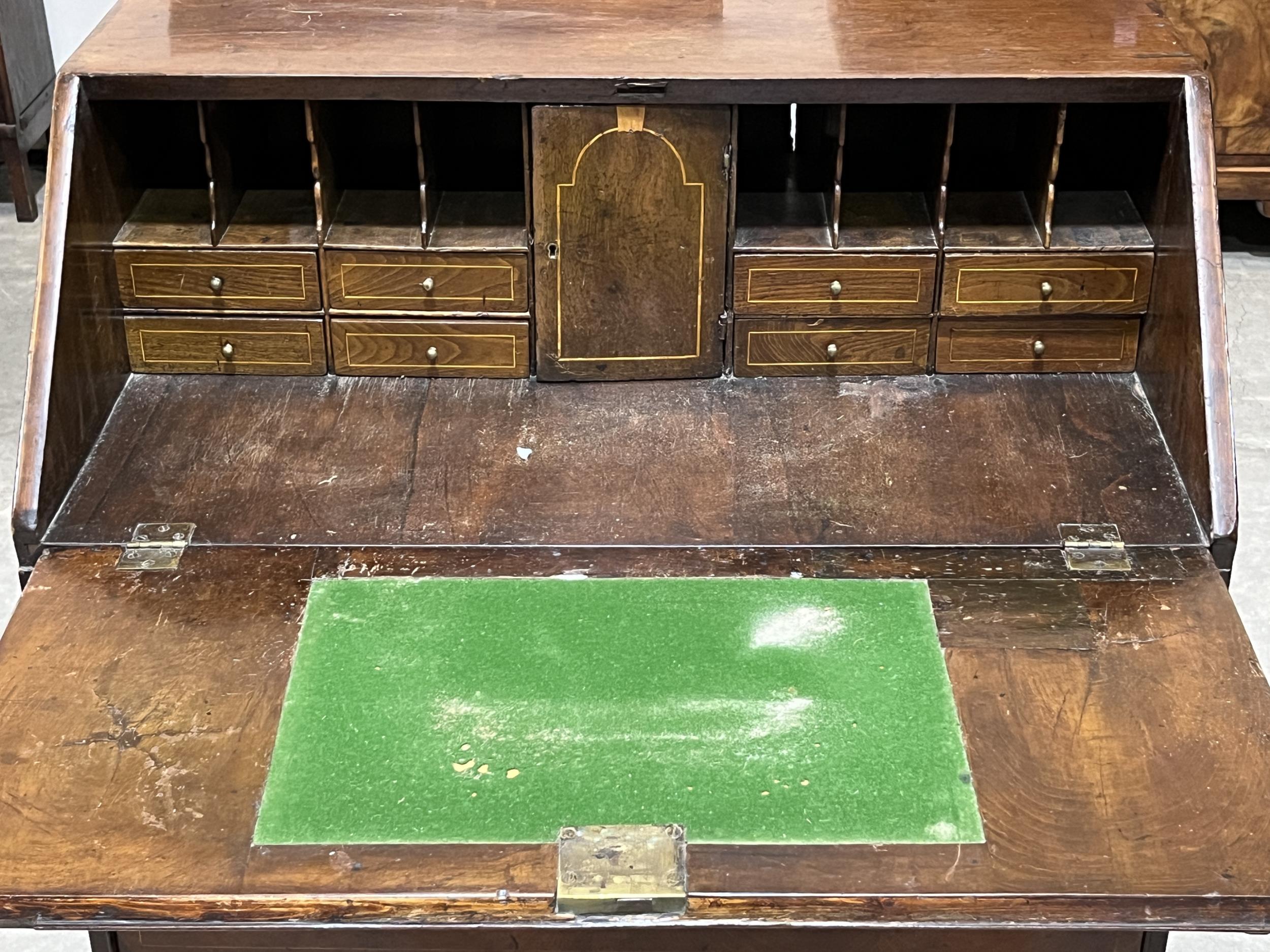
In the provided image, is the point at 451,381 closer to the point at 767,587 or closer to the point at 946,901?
the point at 767,587

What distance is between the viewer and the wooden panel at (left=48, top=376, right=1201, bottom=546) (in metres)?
1.97

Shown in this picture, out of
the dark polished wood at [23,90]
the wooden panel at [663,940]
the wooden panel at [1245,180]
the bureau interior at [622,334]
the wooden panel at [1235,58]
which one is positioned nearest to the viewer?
the wooden panel at [663,940]

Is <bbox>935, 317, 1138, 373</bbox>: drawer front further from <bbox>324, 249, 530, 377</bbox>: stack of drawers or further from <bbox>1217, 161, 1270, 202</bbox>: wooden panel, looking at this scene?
<bbox>1217, 161, 1270, 202</bbox>: wooden panel

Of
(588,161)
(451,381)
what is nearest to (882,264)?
(588,161)

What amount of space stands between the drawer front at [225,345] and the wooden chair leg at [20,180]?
1.87 m

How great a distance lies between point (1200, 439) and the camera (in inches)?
78.1

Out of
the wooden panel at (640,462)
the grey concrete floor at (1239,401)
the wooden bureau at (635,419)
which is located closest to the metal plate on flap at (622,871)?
the wooden bureau at (635,419)

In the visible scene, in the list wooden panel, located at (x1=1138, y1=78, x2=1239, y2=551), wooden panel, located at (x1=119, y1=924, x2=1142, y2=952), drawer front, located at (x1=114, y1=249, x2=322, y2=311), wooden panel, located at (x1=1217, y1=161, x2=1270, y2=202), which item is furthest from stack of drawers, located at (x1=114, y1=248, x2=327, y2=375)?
wooden panel, located at (x1=1217, y1=161, x2=1270, y2=202)

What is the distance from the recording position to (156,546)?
6.32 ft

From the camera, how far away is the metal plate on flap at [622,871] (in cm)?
152

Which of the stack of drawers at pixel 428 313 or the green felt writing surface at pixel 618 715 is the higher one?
the stack of drawers at pixel 428 313

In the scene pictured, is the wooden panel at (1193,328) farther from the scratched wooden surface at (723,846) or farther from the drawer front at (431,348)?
the drawer front at (431,348)

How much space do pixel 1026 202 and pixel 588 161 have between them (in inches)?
24.9

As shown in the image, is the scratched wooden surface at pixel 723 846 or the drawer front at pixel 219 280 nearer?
the scratched wooden surface at pixel 723 846
